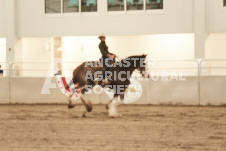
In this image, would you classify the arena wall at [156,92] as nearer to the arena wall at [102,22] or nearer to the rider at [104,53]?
the rider at [104,53]

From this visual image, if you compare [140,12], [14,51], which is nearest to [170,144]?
[140,12]

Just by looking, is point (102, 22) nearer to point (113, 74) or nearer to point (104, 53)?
point (113, 74)

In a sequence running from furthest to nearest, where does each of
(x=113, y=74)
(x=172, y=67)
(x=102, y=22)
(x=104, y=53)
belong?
(x=102, y=22), (x=172, y=67), (x=113, y=74), (x=104, y=53)

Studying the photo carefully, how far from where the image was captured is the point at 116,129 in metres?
14.2

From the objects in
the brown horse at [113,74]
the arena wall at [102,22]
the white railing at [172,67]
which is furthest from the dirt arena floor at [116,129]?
the arena wall at [102,22]

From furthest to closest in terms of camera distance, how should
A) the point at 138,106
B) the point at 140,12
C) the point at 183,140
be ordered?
the point at 140,12 → the point at 138,106 → the point at 183,140

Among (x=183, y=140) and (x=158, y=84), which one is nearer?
(x=183, y=140)

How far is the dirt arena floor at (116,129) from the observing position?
11422 mm

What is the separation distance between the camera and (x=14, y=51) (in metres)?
28.0

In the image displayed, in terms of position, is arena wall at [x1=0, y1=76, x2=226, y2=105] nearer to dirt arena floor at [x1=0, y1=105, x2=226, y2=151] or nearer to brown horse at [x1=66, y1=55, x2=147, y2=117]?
dirt arena floor at [x1=0, y1=105, x2=226, y2=151]

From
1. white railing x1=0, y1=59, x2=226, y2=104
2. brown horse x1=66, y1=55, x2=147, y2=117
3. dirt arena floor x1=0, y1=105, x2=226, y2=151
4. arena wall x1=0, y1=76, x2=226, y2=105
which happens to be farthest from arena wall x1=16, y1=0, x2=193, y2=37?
brown horse x1=66, y1=55, x2=147, y2=117

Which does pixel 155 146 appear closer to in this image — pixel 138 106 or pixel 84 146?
pixel 84 146

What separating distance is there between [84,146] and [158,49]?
17.8 m

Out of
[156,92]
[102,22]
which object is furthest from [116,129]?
[102,22]
